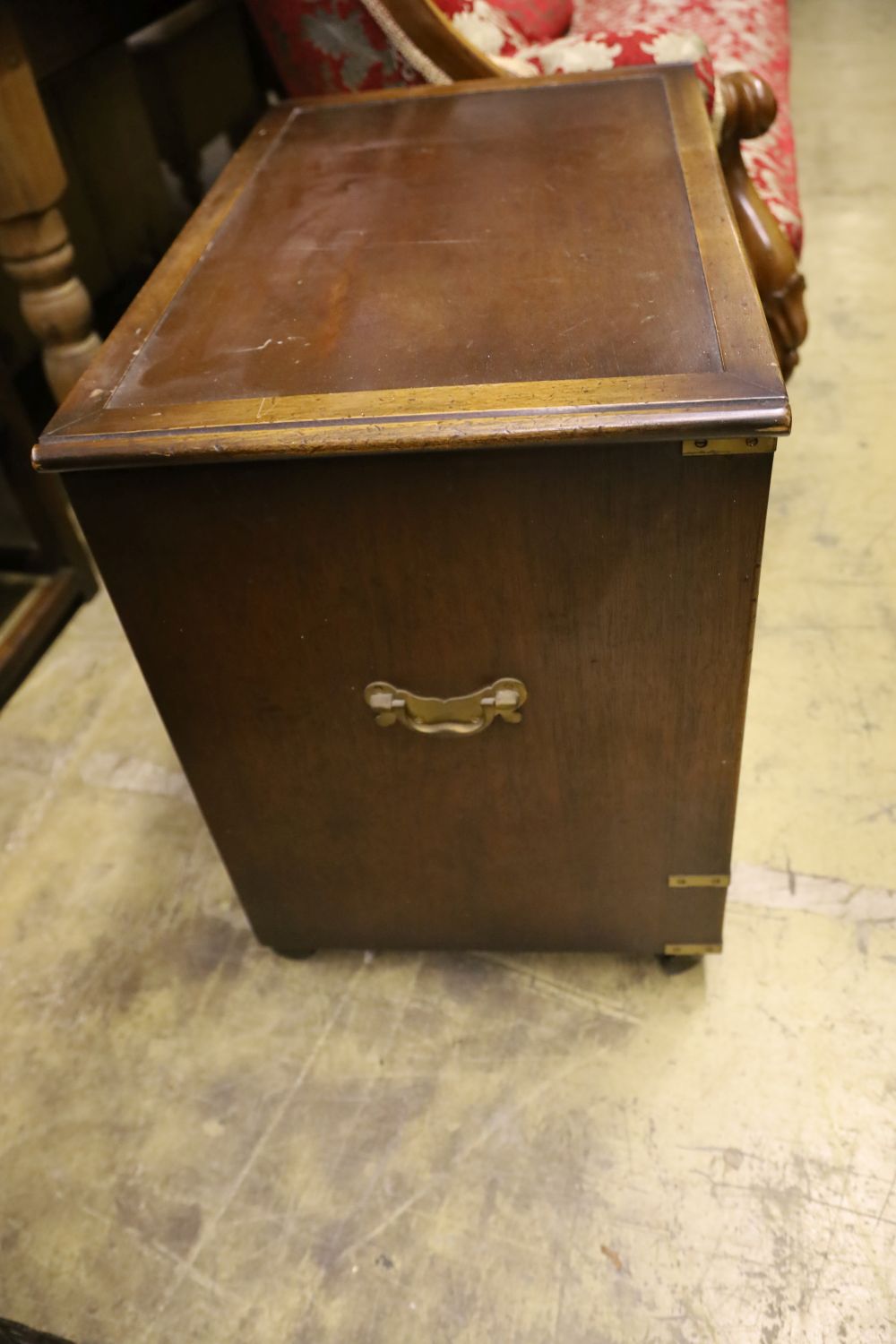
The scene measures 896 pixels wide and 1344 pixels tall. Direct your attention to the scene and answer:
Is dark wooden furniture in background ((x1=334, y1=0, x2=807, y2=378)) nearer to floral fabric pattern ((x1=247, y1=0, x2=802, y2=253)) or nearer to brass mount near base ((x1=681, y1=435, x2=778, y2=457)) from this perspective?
floral fabric pattern ((x1=247, y1=0, x2=802, y2=253))

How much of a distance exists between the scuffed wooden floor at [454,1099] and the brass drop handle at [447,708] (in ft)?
1.26

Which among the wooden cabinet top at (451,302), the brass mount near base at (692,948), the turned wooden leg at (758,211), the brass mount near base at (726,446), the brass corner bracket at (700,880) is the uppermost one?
the wooden cabinet top at (451,302)

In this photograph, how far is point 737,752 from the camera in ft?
2.83

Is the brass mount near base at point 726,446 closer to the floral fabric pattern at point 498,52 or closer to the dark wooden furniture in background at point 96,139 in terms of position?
the floral fabric pattern at point 498,52

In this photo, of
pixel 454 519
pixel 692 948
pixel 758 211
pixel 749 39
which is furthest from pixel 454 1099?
pixel 749 39

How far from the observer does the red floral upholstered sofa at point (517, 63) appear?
1.20 metres

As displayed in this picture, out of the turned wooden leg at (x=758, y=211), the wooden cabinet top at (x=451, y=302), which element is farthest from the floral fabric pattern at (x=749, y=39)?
the wooden cabinet top at (x=451, y=302)

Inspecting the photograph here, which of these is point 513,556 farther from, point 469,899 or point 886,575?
point 886,575

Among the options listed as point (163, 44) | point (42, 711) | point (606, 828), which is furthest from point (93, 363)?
point (163, 44)

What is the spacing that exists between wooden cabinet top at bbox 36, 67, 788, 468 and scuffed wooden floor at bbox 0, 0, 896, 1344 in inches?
26.0

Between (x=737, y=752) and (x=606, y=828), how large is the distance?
15 centimetres

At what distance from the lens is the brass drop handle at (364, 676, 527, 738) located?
2.74ft

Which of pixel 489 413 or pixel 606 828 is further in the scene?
pixel 606 828

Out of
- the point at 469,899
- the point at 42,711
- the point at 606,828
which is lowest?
the point at 42,711
